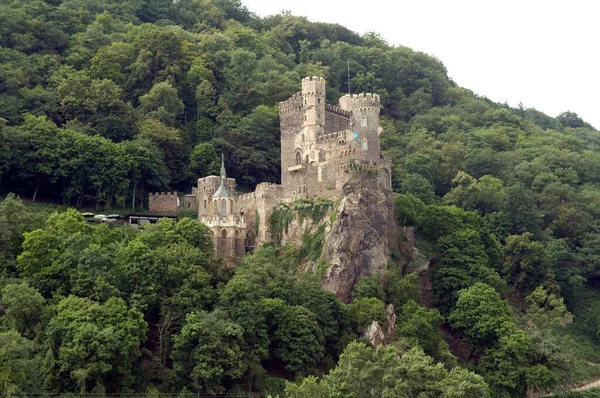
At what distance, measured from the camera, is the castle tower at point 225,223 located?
85.0 meters

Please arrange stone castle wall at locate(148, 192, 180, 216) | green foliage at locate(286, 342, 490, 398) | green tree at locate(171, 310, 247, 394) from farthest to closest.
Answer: stone castle wall at locate(148, 192, 180, 216)
green tree at locate(171, 310, 247, 394)
green foliage at locate(286, 342, 490, 398)

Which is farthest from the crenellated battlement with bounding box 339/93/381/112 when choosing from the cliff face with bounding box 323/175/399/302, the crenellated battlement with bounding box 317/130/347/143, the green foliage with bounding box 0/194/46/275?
the green foliage with bounding box 0/194/46/275

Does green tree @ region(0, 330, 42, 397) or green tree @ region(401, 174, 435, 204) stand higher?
green tree @ region(401, 174, 435, 204)

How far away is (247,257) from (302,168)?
40.9 ft

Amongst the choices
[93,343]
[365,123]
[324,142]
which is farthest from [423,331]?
[93,343]

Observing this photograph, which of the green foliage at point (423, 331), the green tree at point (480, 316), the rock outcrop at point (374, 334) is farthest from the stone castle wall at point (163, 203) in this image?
the green tree at point (480, 316)

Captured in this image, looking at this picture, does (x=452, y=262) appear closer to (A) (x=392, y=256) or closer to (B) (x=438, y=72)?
(A) (x=392, y=256)

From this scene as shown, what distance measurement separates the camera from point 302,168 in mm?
88750

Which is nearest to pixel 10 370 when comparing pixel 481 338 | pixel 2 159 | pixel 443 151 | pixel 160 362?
pixel 160 362

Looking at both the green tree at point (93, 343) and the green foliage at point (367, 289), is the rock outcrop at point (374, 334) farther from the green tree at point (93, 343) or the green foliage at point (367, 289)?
the green tree at point (93, 343)

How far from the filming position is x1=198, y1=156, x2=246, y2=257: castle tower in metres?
85.0

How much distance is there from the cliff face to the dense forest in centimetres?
135

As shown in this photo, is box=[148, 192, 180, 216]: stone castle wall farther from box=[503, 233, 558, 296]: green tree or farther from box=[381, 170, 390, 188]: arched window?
box=[503, 233, 558, 296]: green tree

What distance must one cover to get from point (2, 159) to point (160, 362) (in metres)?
27.6
